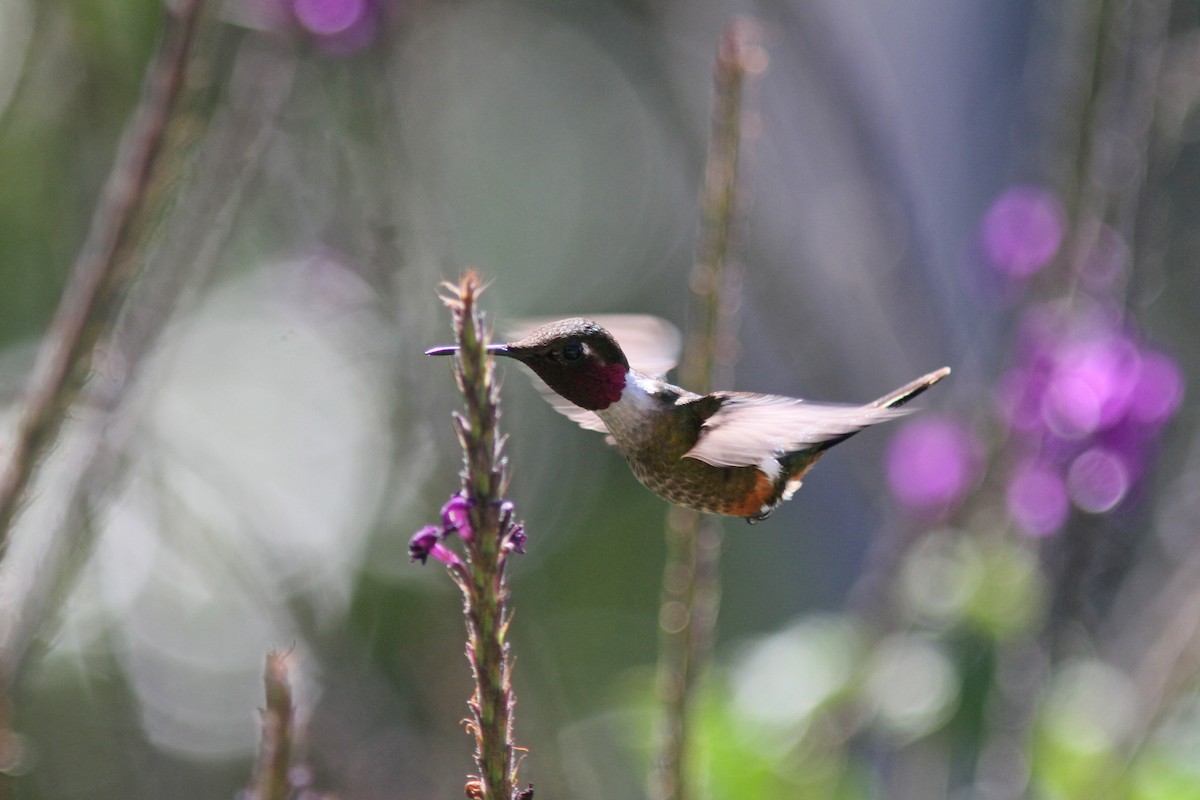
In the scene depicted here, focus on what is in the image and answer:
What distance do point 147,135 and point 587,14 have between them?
5864mm

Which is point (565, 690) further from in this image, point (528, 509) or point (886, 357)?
point (886, 357)

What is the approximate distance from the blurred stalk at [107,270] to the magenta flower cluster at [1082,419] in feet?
6.22

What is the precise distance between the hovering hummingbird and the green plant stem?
5cm

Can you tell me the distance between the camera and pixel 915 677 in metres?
2.90

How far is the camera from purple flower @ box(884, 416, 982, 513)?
325cm

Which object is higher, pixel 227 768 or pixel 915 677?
pixel 227 768

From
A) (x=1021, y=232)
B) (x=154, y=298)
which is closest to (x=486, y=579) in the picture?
(x=154, y=298)

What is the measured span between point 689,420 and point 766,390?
3808 millimetres

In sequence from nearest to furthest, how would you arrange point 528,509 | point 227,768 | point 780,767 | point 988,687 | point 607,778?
point 780,767, point 988,687, point 227,768, point 607,778, point 528,509

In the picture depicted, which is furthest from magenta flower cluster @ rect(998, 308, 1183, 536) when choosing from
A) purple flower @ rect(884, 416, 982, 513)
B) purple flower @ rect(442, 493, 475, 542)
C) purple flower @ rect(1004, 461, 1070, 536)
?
purple flower @ rect(442, 493, 475, 542)

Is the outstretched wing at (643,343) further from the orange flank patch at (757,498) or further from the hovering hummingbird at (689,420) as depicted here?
the orange flank patch at (757,498)

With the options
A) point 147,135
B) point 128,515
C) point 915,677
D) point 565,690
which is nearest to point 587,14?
point 565,690

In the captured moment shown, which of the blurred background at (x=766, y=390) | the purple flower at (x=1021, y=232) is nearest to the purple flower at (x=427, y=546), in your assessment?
the blurred background at (x=766, y=390)

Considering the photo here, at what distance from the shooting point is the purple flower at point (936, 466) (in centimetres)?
325
